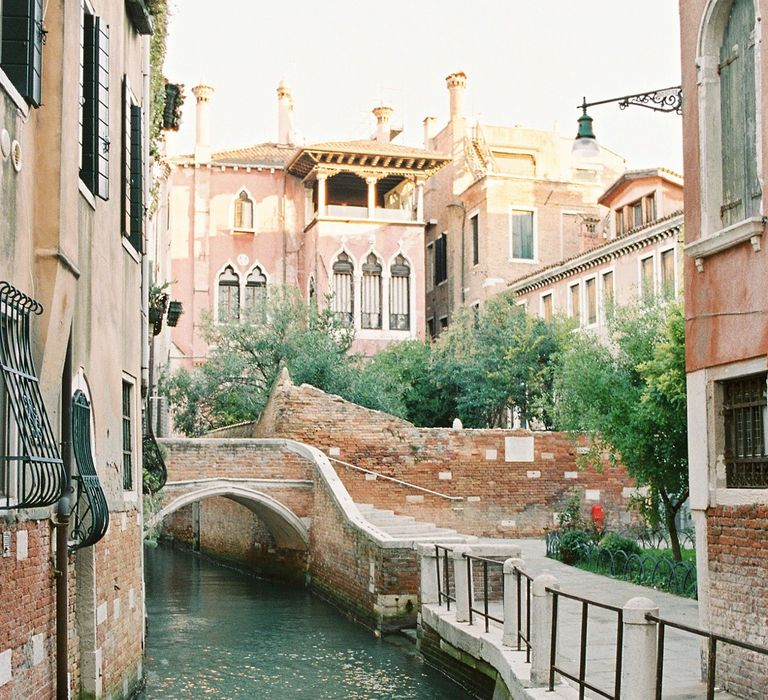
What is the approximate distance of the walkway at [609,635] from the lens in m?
8.96

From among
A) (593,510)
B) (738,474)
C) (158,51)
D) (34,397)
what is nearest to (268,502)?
(593,510)

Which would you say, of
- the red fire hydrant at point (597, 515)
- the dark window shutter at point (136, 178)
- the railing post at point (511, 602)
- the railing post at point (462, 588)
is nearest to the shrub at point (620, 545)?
the red fire hydrant at point (597, 515)

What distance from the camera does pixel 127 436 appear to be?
35.9 ft

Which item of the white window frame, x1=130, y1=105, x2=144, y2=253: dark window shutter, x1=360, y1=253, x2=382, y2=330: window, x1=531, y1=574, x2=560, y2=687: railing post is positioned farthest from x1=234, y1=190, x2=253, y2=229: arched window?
x1=531, y1=574, x2=560, y2=687: railing post

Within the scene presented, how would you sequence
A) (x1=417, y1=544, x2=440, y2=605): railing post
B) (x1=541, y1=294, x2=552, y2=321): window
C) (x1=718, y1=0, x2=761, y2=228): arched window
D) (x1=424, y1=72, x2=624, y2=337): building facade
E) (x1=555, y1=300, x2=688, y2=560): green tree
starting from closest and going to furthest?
(x1=718, y1=0, x2=761, y2=228): arched window < (x1=417, y1=544, x2=440, y2=605): railing post < (x1=555, y1=300, x2=688, y2=560): green tree < (x1=541, y1=294, x2=552, y2=321): window < (x1=424, y1=72, x2=624, y2=337): building facade

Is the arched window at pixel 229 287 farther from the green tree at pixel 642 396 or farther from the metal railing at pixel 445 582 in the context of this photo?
the metal railing at pixel 445 582

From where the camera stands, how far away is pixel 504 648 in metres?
10.3

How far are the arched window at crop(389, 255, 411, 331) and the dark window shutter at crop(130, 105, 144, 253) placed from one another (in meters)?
22.2

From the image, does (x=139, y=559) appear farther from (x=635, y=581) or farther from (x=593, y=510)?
(x=593, y=510)

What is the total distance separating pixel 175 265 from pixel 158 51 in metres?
19.9

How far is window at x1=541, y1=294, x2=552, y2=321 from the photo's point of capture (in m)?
30.5

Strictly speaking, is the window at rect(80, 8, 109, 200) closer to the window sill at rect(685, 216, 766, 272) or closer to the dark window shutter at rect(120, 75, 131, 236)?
A: the dark window shutter at rect(120, 75, 131, 236)

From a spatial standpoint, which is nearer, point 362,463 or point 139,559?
point 139,559

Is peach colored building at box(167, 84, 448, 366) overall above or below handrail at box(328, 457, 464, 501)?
above
